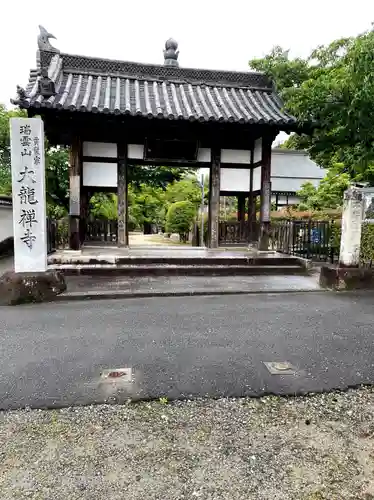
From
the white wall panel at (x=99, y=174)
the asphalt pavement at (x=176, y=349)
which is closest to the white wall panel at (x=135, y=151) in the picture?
the white wall panel at (x=99, y=174)

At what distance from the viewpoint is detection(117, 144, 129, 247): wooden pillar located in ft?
30.1

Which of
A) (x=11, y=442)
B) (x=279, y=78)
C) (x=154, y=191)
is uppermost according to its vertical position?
(x=279, y=78)

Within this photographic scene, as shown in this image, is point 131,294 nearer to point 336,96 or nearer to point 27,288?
point 27,288

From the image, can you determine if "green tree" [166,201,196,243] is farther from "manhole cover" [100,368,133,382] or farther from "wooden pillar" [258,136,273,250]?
"manhole cover" [100,368,133,382]

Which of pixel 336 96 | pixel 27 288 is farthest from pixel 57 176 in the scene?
pixel 336 96

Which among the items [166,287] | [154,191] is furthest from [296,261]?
[154,191]

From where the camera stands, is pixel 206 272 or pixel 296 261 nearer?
pixel 206 272

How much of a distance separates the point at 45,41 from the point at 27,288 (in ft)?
25.2

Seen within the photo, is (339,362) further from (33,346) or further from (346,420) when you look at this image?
(33,346)

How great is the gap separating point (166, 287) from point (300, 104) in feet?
17.9

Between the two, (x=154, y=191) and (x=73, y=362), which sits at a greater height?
(x=154, y=191)

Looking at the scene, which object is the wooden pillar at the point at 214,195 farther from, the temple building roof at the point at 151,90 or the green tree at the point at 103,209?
the green tree at the point at 103,209

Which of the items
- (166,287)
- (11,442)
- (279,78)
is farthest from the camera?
(279,78)

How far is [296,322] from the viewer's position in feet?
15.0
